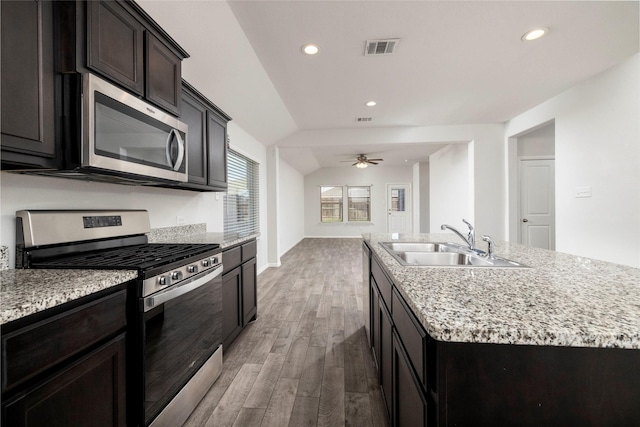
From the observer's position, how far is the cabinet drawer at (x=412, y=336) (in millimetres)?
726

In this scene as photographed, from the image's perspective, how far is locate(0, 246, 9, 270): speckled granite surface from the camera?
1158 mm

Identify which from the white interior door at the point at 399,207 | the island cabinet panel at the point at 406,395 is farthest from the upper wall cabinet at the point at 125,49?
the white interior door at the point at 399,207

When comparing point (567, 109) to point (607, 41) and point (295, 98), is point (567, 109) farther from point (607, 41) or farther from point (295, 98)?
point (295, 98)

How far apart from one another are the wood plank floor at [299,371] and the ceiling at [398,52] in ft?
8.12

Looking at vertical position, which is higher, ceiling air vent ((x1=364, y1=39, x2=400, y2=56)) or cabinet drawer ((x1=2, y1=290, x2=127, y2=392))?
ceiling air vent ((x1=364, y1=39, x2=400, y2=56))

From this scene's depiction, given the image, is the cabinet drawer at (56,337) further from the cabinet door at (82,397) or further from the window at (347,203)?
the window at (347,203)

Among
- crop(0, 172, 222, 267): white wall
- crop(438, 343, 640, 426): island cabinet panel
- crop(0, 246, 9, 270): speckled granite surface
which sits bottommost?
crop(438, 343, 640, 426): island cabinet panel

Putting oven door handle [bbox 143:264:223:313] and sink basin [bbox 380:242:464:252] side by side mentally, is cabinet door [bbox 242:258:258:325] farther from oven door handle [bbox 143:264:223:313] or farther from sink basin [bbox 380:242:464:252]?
sink basin [bbox 380:242:464:252]

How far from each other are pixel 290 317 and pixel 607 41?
403 cm

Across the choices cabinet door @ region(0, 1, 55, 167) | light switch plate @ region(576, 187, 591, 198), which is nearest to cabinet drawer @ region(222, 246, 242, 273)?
cabinet door @ region(0, 1, 55, 167)

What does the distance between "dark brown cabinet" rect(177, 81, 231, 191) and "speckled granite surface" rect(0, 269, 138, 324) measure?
3.34 ft

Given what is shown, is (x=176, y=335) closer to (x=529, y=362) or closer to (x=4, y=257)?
(x=4, y=257)

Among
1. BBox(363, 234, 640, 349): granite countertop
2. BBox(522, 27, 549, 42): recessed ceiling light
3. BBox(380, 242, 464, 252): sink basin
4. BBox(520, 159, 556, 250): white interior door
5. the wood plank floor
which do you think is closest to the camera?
BBox(363, 234, 640, 349): granite countertop

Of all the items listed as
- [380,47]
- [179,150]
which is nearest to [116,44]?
[179,150]
